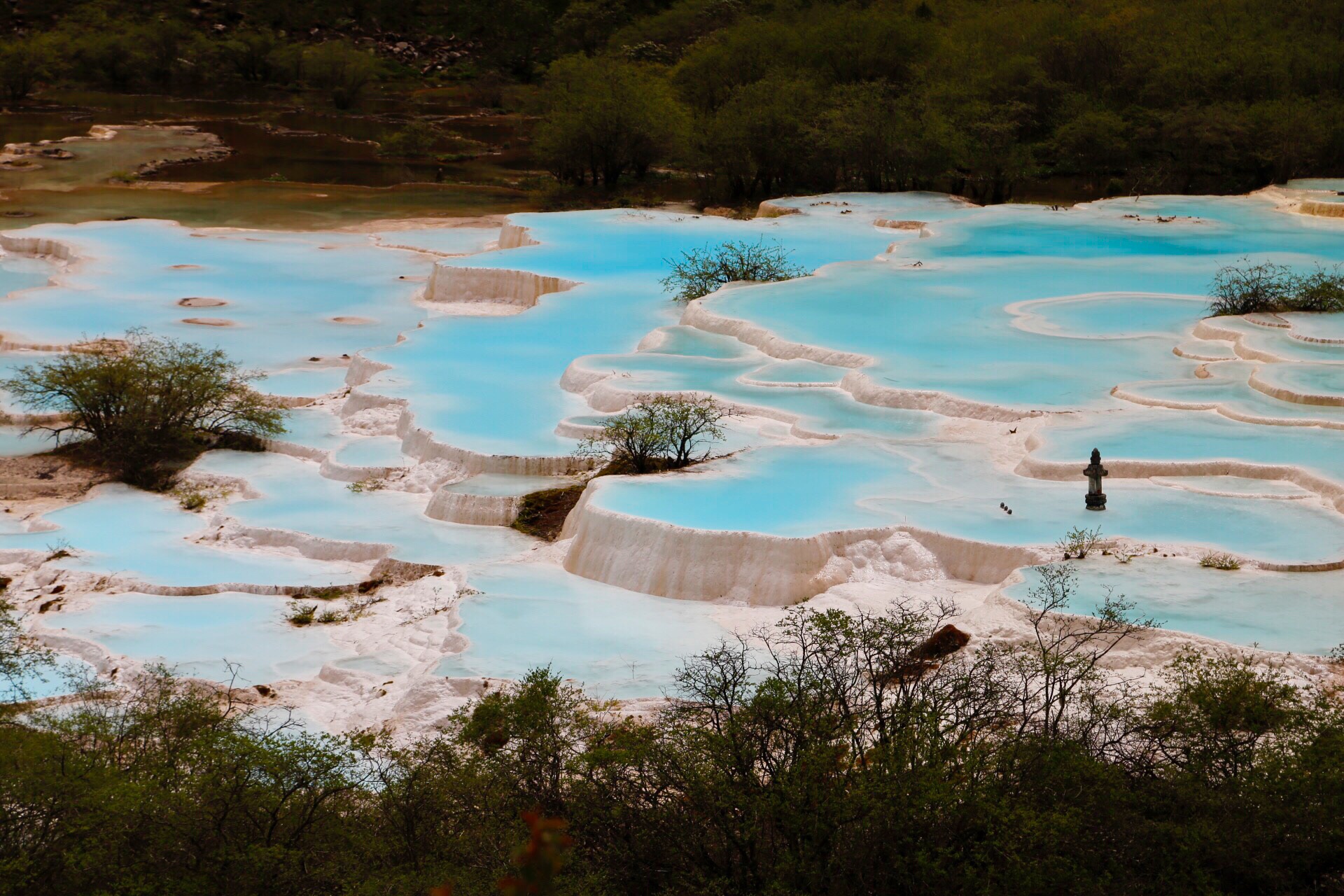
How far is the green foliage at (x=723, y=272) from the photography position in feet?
61.4

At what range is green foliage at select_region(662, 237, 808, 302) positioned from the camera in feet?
61.4

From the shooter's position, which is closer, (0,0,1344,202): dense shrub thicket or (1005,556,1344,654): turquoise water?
(1005,556,1344,654): turquoise water

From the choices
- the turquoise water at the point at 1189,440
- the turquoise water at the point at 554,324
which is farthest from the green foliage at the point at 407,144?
the turquoise water at the point at 1189,440

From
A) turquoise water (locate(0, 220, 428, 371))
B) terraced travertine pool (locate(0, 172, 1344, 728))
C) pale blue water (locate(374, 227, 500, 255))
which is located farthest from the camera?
pale blue water (locate(374, 227, 500, 255))

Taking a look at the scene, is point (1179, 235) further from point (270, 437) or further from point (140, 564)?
point (140, 564)

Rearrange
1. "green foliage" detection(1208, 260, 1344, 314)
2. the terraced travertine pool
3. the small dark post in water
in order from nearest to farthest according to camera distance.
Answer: the terraced travertine pool < the small dark post in water < "green foliage" detection(1208, 260, 1344, 314)

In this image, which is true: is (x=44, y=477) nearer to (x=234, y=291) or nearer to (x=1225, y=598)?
(x=234, y=291)

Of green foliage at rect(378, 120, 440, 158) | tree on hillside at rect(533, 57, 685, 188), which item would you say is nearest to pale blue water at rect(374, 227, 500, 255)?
tree on hillside at rect(533, 57, 685, 188)

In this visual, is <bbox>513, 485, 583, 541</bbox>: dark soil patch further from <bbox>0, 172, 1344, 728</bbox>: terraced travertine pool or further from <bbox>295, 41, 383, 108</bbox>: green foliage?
<bbox>295, 41, 383, 108</bbox>: green foliage

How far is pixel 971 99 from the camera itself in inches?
1136

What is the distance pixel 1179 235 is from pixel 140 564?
52.1 ft

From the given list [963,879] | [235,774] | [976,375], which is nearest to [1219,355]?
[976,375]

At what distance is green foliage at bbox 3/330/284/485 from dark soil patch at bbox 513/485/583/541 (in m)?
3.49

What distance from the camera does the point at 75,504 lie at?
42.1 feet
